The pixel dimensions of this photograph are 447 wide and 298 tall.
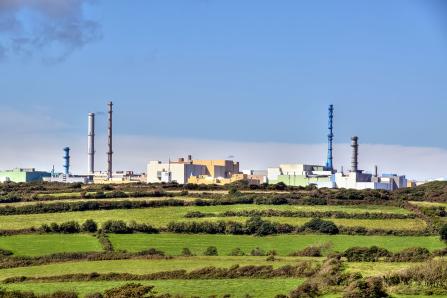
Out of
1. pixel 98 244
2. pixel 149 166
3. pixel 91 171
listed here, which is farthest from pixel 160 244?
pixel 91 171

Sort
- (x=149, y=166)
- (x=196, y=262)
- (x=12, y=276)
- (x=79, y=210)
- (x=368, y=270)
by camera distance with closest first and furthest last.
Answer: (x=368, y=270) → (x=12, y=276) → (x=196, y=262) → (x=79, y=210) → (x=149, y=166)

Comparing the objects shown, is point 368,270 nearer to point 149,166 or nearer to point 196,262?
point 196,262

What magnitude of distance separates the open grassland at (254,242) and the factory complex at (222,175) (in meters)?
65.5

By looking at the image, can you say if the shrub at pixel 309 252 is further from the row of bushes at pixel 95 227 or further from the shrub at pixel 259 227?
the row of bushes at pixel 95 227

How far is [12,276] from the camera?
50.1m

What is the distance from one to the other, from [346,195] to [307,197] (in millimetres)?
4118

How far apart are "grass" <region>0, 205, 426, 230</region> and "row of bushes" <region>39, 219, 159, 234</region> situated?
71.4 inches

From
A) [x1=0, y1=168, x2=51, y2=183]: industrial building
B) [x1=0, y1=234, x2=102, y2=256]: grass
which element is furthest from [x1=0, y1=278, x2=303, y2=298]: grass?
[x1=0, y1=168, x2=51, y2=183]: industrial building

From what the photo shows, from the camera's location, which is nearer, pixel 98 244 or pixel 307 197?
pixel 98 244

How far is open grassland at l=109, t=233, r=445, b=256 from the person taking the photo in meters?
65.2

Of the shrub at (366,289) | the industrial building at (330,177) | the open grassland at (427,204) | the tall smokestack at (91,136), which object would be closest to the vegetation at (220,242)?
the shrub at (366,289)

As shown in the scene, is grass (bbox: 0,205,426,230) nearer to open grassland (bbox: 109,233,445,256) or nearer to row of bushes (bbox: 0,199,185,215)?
row of bushes (bbox: 0,199,185,215)

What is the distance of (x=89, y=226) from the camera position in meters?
73.4

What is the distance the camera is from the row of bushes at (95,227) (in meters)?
72.9
